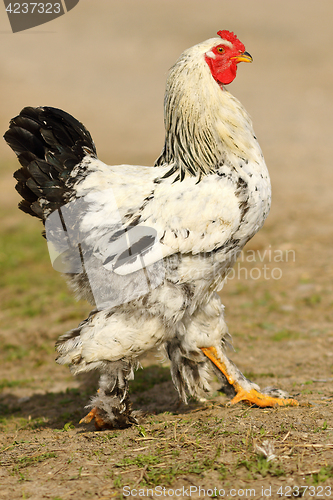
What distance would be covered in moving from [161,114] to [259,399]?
16.8 meters

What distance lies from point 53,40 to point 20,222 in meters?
24.4

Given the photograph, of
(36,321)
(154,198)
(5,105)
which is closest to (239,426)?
(154,198)

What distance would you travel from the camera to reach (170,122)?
410 cm

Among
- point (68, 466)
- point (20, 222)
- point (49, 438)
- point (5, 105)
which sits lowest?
point (49, 438)

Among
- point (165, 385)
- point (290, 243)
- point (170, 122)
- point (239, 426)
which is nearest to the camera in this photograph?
point (239, 426)

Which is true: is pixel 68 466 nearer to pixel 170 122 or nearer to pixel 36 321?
pixel 170 122

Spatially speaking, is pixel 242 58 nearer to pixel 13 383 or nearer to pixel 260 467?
pixel 260 467

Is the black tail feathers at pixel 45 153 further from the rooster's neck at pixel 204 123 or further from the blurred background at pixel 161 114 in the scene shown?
the blurred background at pixel 161 114

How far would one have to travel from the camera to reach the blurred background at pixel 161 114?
273 inches

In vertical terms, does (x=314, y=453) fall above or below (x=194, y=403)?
above

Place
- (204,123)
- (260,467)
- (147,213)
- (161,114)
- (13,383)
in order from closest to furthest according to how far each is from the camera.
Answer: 1. (260,467)
2. (147,213)
3. (204,123)
4. (13,383)
5. (161,114)

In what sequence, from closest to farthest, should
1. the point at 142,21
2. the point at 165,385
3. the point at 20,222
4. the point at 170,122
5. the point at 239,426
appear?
the point at 239,426
the point at 170,122
the point at 165,385
the point at 20,222
the point at 142,21

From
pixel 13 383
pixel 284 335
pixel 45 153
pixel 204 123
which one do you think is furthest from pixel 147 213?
pixel 284 335

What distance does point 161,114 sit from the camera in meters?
19.4
